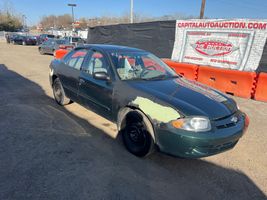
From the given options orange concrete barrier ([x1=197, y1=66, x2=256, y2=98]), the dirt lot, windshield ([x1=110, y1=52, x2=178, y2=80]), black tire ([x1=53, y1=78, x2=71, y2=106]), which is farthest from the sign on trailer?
black tire ([x1=53, y1=78, x2=71, y2=106])

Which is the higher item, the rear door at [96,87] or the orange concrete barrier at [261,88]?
the rear door at [96,87]

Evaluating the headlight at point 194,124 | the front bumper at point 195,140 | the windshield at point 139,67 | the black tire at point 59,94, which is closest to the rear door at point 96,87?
the windshield at point 139,67

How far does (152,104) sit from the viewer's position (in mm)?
3164

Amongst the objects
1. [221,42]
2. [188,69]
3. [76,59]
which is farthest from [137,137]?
[221,42]

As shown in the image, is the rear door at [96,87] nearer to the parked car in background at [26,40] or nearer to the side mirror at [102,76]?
the side mirror at [102,76]

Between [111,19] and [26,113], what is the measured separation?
69.1 metres

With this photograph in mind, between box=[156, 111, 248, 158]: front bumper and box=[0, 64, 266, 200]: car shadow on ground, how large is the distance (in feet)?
1.27

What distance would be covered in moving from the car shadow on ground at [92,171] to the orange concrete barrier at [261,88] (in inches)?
171

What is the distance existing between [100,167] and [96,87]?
1444mm

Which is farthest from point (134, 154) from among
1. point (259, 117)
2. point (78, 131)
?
point (259, 117)

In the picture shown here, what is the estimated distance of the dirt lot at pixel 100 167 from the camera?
2.74 meters

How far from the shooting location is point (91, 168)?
3.15 meters

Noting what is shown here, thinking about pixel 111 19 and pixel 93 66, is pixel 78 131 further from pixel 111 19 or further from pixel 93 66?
pixel 111 19

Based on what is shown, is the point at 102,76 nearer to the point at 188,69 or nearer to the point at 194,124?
the point at 194,124
